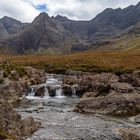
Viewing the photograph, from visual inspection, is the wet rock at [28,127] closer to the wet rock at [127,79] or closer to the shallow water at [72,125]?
the shallow water at [72,125]

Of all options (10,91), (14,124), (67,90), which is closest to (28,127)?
(14,124)

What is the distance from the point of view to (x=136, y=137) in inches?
1670

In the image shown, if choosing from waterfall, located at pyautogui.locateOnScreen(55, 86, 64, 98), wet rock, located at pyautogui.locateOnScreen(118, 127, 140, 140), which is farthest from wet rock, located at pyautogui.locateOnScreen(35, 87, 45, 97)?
wet rock, located at pyautogui.locateOnScreen(118, 127, 140, 140)

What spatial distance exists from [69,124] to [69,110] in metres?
12.4

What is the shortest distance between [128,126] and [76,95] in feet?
124

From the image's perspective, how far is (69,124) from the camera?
53969mm

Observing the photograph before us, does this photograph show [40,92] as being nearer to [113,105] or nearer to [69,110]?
[69,110]

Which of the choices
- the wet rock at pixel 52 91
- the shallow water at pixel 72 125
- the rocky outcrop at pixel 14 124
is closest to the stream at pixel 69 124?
the shallow water at pixel 72 125

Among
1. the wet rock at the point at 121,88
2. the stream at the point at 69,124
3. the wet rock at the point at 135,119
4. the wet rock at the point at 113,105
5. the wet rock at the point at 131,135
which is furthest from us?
the wet rock at the point at 121,88

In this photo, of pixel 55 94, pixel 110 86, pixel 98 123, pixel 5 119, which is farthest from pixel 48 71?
pixel 5 119

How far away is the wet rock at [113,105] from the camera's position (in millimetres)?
62938

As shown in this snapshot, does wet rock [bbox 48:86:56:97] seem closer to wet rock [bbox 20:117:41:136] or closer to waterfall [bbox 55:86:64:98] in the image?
waterfall [bbox 55:86:64:98]

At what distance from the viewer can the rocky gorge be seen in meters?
45.2

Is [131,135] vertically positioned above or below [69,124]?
above
